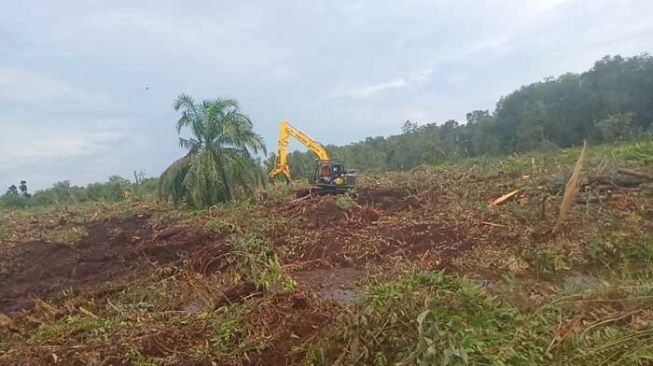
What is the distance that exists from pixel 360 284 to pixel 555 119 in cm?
3825

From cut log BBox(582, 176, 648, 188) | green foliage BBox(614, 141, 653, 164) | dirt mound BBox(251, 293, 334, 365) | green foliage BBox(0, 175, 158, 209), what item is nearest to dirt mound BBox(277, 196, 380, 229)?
cut log BBox(582, 176, 648, 188)

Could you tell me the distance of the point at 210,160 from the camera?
681 inches

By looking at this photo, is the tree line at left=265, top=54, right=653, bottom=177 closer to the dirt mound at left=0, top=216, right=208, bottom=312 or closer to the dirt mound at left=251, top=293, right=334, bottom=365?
the dirt mound at left=0, top=216, right=208, bottom=312

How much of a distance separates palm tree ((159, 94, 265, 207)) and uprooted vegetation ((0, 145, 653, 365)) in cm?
137

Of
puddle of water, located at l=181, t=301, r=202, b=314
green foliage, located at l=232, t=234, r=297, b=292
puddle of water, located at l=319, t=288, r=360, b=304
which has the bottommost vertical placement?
puddle of water, located at l=319, t=288, r=360, b=304

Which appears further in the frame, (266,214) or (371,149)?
(371,149)

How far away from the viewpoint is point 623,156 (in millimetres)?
18469

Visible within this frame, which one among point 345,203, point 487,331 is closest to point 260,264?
point 487,331

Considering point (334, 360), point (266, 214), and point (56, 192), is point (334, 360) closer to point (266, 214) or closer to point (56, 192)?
point (266, 214)

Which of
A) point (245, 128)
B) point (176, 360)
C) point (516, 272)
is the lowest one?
point (516, 272)

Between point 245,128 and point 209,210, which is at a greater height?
point 245,128

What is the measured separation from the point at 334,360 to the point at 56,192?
4908 cm

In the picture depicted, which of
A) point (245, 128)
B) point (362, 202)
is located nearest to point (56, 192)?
point (245, 128)

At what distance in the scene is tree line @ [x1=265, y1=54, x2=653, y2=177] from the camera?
124 ft
